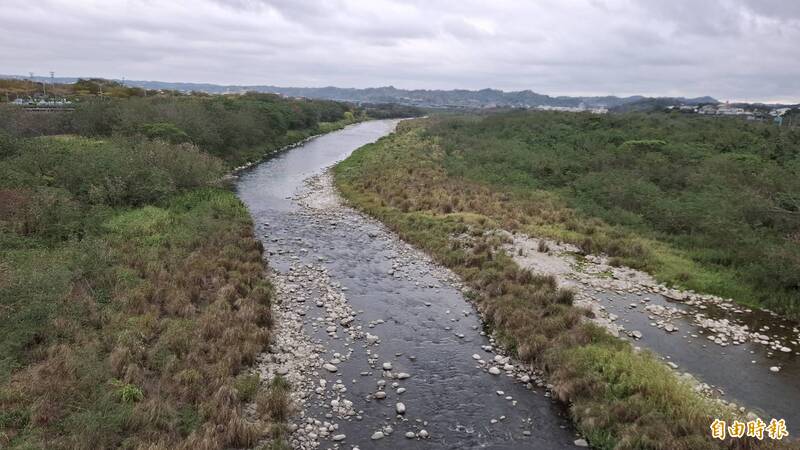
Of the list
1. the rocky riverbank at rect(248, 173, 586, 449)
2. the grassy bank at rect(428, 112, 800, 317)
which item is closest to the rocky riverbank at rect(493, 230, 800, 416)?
the grassy bank at rect(428, 112, 800, 317)

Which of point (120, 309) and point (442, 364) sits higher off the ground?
point (120, 309)

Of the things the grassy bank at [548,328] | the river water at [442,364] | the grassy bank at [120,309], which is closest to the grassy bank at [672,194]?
the grassy bank at [548,328]

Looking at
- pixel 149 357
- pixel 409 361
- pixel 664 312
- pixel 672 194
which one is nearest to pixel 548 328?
pixel 409 361

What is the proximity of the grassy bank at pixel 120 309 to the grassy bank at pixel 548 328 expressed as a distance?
8.41 meters

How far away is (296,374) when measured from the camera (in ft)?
47.0

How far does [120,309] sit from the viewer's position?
53.4ft

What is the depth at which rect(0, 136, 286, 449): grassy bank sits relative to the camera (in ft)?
36.1

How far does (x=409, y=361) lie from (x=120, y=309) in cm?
1010

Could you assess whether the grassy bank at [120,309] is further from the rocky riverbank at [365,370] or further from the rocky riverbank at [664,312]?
the rocky riverbank at [664,312]

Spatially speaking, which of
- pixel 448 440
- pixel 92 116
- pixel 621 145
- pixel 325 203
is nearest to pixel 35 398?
pixel 448 440

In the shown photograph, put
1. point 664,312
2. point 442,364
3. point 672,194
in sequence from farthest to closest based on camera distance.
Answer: point 672,194 < point 664,312 < point 442,364

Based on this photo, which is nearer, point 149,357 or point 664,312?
point 149,357

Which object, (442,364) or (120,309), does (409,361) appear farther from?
(120,309)

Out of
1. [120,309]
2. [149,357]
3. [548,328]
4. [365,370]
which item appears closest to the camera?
[149,357]
